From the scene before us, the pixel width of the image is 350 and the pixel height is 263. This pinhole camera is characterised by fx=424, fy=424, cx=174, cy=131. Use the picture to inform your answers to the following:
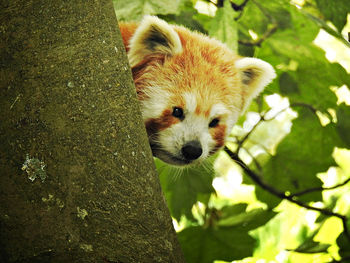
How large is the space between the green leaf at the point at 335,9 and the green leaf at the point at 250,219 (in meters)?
1.10

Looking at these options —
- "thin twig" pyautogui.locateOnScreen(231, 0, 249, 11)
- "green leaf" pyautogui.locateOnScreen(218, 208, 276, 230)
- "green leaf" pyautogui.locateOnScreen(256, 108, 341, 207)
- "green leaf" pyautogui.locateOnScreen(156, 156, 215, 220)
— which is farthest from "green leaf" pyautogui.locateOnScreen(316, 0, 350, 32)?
"green leaf" pyautogui.locateOnScreen(218, 208, 276, 230)

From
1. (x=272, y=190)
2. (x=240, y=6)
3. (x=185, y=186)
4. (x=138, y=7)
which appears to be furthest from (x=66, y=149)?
(x=272, y=190)

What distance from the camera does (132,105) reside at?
46.4 inches

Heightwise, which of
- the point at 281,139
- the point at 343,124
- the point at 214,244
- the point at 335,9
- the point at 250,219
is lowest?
the point at 214,244

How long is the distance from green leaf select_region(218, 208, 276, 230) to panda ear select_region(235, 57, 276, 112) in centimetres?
59

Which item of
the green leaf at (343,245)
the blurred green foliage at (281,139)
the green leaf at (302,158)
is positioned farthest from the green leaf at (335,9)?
the green leaf at (343,245)

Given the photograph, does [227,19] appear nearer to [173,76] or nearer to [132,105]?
[173,76]

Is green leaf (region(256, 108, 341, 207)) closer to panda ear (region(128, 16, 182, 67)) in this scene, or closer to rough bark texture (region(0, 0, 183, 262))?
panda ear (region(128, 16, 182, 67))

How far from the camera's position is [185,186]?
239 centimetres

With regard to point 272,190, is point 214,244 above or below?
below

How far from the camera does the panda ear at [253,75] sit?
7.33ft

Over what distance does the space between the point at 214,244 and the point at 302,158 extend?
0.67m

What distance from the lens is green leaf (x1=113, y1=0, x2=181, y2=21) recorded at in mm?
1587

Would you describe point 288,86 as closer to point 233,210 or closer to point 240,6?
point 240,6
